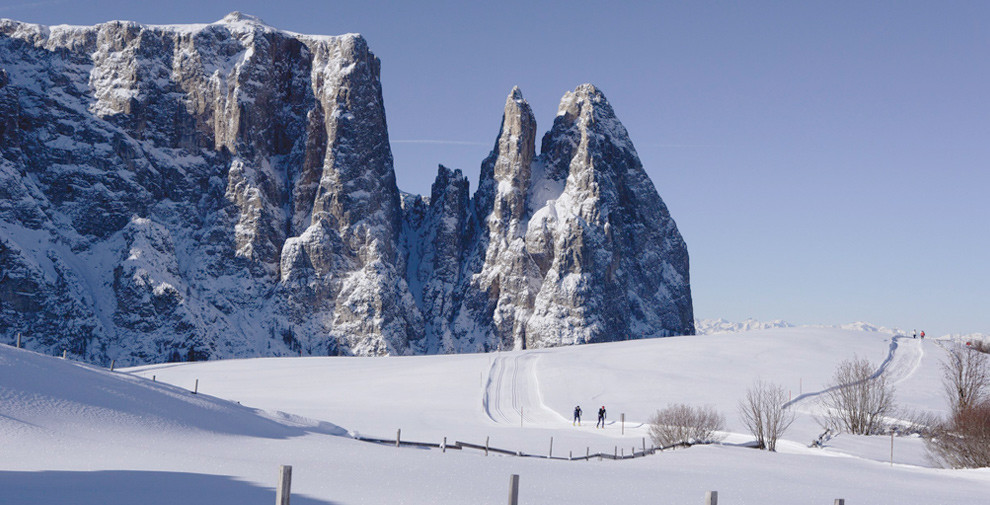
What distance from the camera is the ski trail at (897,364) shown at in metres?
73.5

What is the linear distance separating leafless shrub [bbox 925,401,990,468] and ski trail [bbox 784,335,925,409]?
914 inches

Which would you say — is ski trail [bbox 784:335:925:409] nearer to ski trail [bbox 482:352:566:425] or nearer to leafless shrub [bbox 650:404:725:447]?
ski trail [bbox 482:352:566:425]

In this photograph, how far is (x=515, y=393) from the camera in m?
77.7

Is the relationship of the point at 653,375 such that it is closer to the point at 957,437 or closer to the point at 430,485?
the point at 957,437

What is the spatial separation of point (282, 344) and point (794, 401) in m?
147

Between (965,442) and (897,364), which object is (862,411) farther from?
(897,364)

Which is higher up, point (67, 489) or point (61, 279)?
point (61, 279)

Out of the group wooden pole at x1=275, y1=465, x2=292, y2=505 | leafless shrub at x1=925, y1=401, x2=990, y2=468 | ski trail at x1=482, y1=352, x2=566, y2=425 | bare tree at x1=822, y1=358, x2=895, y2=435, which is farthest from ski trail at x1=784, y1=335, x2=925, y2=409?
wooden pole at x1=275, y1=465, x2=292, y2=505

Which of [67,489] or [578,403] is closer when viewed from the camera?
[67,489]

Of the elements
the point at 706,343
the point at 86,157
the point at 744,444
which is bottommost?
the point at 744,444

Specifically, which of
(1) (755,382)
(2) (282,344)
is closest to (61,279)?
(2) (282,344)

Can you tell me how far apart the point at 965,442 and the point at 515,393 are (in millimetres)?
41747

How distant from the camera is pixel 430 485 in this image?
74.3 feet

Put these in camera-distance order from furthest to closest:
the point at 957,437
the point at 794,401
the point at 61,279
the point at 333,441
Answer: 1. the point at 61,279
2. the point at 794,401
3. the point at 957,437
4. the point at 333,441
